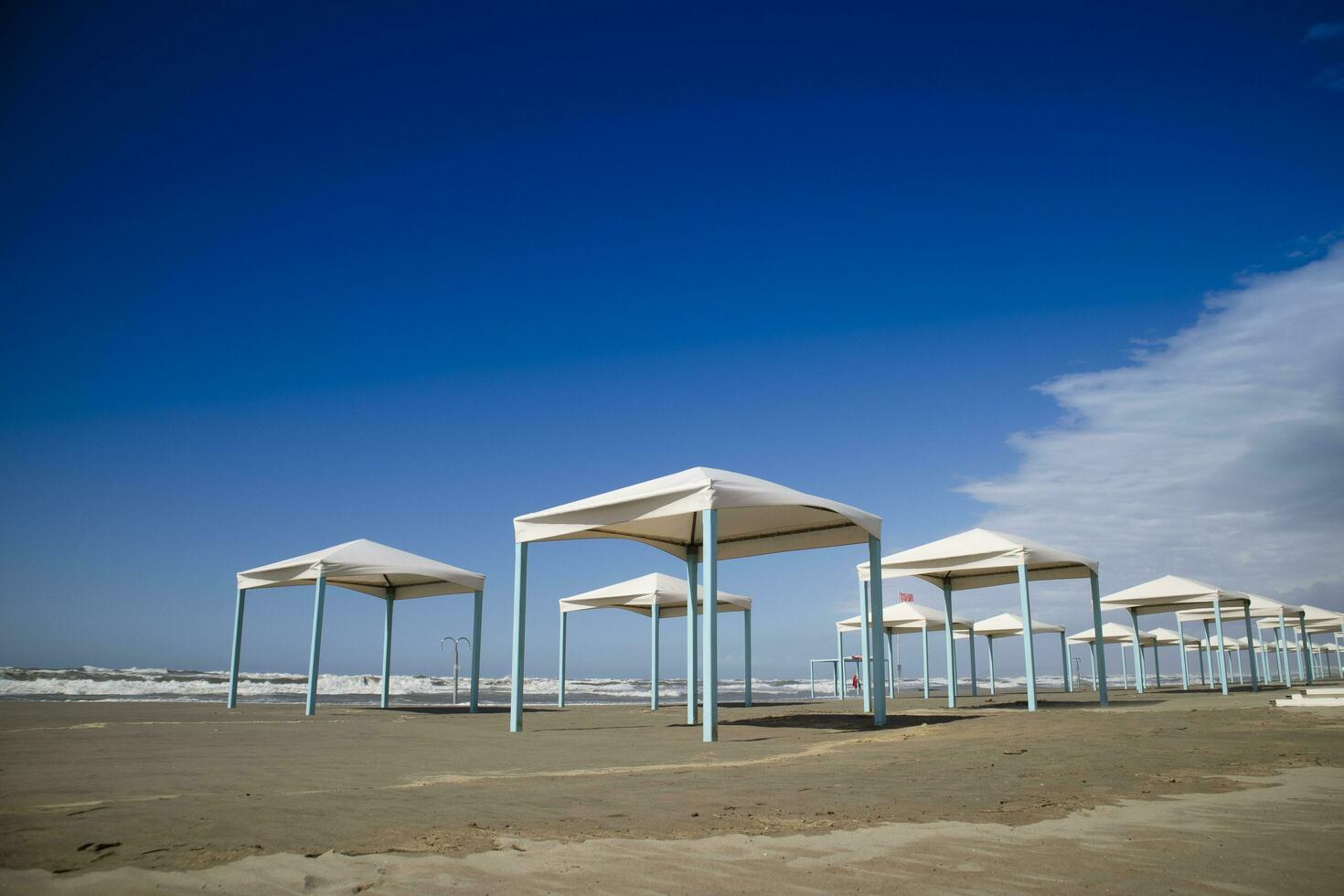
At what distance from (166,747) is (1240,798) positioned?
27.4 ft

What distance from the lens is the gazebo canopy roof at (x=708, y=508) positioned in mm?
8836

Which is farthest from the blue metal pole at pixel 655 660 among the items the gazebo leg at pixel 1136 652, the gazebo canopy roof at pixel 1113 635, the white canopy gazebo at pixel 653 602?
the gazebo canopy roof at pixel 1113 635

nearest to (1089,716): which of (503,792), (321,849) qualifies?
(503,792)

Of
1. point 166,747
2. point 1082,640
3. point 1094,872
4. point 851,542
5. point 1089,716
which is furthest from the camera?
point 1082,640

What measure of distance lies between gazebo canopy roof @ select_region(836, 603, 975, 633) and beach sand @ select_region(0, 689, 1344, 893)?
49.5 ft

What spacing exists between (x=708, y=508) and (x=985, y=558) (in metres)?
6.80

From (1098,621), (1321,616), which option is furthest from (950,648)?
(1321,616)

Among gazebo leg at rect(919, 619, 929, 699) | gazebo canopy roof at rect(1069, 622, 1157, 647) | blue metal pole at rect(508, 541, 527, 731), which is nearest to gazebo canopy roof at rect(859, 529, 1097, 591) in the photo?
blue metal pole at rect(508, 541, 527, 731)

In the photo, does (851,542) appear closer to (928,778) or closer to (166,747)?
(928,778)

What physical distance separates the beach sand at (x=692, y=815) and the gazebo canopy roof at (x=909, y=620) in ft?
49.5

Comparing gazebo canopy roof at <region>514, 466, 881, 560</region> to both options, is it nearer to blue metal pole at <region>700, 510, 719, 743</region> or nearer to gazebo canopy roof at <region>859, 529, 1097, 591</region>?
blue metal pole at <region>700, 510, 719, 743</region>

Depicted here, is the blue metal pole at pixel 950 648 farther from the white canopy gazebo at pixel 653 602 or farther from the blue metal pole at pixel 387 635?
the blue metal pole at pixel 387 635

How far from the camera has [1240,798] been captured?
14.8 feet

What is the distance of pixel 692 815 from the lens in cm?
420
